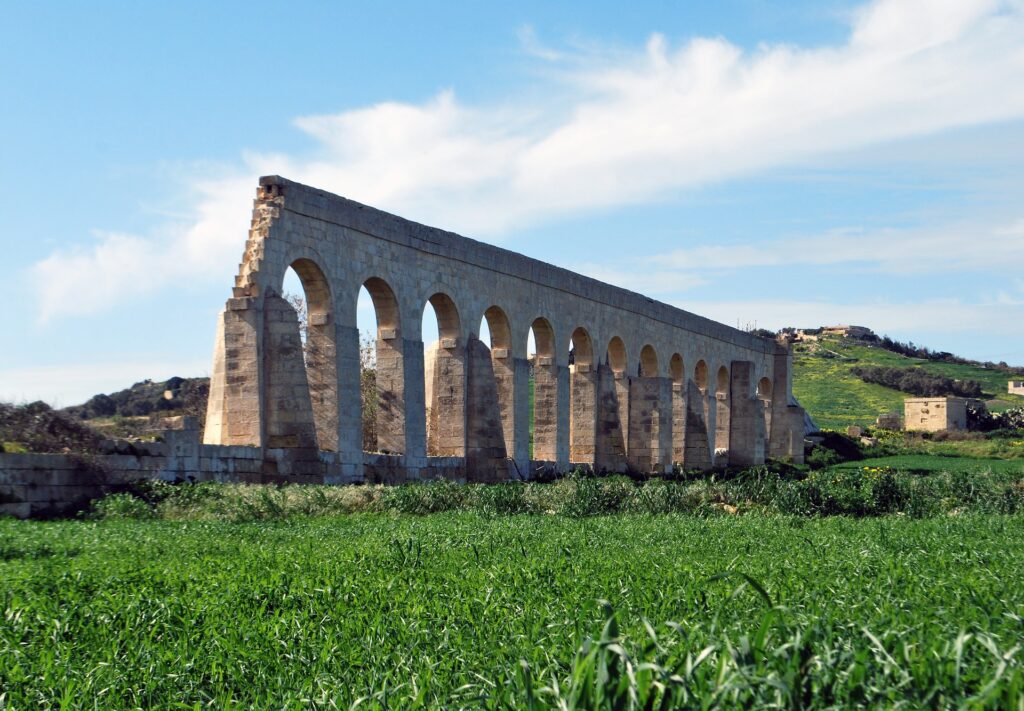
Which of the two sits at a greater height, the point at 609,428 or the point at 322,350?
the point at 322,350

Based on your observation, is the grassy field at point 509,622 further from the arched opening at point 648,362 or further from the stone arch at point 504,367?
the arched opening at point 648,362

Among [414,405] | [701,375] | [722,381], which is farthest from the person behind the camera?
[722,381]

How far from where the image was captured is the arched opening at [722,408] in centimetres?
4078

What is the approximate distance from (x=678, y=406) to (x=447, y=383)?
48.5 feet

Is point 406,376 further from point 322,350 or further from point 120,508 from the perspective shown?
point 120,508

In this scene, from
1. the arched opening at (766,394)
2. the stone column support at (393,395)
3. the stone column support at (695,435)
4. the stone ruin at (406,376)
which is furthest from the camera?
the arched opening at (766,394)

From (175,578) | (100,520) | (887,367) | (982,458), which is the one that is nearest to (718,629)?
(175,578)

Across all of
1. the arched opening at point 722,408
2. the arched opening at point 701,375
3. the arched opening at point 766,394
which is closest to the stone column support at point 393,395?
the arched opening at point 701,375

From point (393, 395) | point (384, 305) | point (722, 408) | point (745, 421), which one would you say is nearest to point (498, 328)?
point (384, 305)

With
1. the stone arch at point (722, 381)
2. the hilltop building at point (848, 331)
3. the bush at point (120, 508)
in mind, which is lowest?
the bush at point (120, 508)

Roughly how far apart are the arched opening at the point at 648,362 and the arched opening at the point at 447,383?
11.3 metres

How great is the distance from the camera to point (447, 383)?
2341cm

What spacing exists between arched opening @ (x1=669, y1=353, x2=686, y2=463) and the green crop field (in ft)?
78.8

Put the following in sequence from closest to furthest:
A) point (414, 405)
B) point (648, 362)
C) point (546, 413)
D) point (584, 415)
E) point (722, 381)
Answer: point (414, 405) → point (546, 413) → point (584, 415) → point (648, 362) → point (722, 381)
